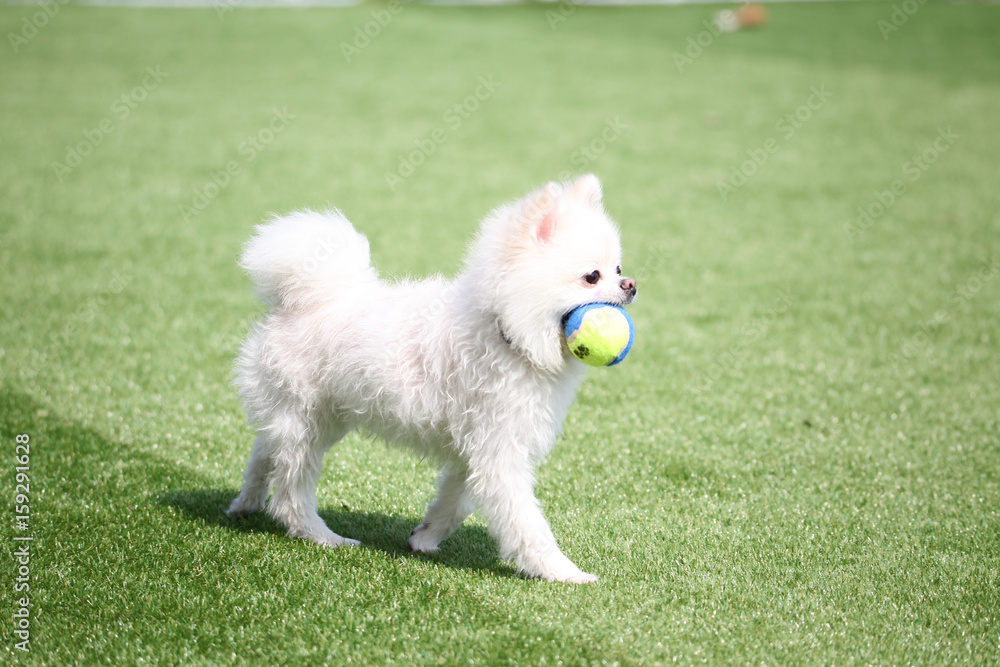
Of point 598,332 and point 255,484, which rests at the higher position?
point 598,332

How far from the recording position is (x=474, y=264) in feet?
10.8

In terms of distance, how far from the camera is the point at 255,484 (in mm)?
3875

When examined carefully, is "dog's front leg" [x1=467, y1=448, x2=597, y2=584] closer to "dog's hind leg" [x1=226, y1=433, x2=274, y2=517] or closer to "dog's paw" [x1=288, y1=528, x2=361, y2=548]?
"dog's paw" [x1=288, y1=528, x2=361, y2=548]

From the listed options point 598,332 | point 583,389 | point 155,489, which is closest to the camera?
point 598,332

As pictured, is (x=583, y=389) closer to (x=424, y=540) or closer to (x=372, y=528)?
(x=372, y=528)

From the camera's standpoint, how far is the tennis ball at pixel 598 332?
9.94 feet

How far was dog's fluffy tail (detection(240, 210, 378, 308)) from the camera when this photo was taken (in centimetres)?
359

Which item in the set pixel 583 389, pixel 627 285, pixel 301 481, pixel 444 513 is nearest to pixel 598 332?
pixel 627 285

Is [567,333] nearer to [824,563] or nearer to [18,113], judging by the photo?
[824,563]

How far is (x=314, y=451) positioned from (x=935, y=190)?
9.48 meters

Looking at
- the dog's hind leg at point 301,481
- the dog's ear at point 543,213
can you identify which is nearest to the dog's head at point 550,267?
the dog's ear at point 543,213

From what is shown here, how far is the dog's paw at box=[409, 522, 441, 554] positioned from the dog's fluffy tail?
1001 millimetres

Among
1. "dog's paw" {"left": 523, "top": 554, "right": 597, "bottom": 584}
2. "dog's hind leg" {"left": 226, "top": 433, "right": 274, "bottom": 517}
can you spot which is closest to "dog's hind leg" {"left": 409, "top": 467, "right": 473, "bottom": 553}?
"dog's paw" {"left": 523, "top": 554, "right": 597, "bottom": 584}

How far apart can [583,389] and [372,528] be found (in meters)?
2.04
